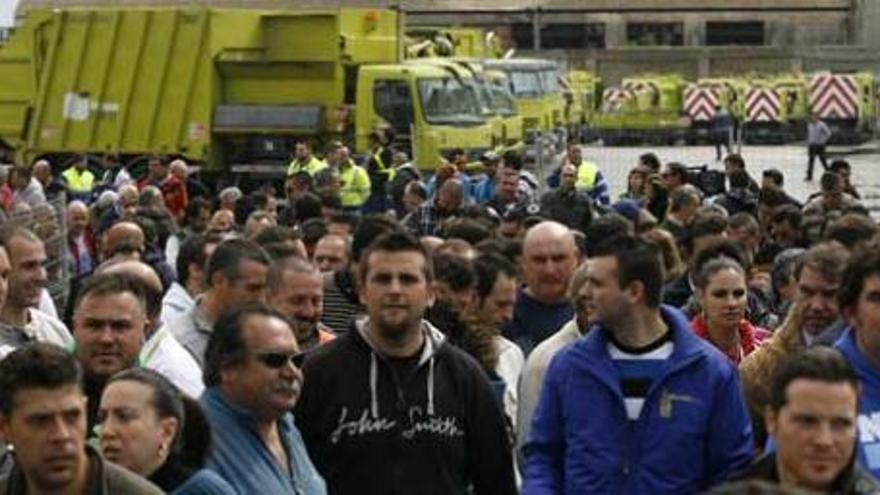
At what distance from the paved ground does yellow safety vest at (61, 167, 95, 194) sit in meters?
6.15

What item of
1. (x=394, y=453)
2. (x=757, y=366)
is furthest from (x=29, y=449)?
(x=757, y=366)

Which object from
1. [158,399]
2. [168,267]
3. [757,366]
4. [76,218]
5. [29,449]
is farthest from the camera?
[76,218]

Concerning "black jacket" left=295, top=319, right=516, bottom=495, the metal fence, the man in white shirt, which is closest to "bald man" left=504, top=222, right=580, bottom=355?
the man in white shirt

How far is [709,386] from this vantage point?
7219mm

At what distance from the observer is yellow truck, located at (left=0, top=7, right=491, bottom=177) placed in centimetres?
3494

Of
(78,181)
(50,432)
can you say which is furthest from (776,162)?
(50,432)

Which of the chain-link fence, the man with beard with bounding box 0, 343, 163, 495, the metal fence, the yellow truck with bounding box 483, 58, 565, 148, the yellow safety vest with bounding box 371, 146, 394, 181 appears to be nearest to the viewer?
the man with beard with bounding box 0, 343, 163, 495

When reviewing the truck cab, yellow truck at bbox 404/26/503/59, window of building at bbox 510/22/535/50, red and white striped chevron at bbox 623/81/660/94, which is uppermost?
window of building at bbox 510/22/535/50

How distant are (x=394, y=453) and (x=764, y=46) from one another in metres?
72.4

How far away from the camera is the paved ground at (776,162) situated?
123 feet

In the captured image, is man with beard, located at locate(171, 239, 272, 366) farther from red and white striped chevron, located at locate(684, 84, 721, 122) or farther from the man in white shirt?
red and white striped chevron, located at locate(684, 84, 721, 122)

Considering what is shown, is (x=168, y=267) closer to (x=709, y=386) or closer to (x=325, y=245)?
(x=325, y=245)

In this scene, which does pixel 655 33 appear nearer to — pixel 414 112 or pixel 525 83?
pixel 525 83

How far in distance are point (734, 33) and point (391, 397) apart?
74082 millimetres
